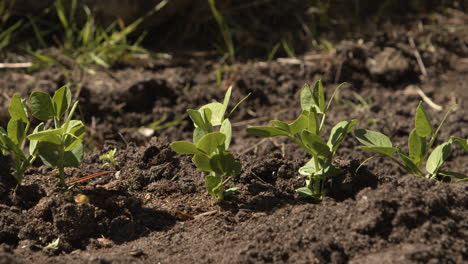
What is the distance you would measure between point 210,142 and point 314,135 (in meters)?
0.29

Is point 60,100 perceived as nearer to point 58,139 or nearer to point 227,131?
point 58,139

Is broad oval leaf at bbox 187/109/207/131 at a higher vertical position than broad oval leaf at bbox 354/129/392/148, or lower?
higher

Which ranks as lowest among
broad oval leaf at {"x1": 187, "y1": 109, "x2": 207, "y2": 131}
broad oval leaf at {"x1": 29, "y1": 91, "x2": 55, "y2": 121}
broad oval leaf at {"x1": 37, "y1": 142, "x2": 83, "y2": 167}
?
broad oval leaf at {"x1": 37, "y1": 142, "x2": 83, "y2": 167}

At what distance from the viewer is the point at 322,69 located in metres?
3.67

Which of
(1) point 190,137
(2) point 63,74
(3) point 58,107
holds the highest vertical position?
(3) point 58,107

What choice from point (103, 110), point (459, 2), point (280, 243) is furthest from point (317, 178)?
point (459, 2)

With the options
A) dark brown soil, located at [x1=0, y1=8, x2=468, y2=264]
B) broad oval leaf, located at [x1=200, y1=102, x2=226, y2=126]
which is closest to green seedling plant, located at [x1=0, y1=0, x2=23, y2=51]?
dark brown soil, located at [x1=0, y1=8, x2=468, y2=264]

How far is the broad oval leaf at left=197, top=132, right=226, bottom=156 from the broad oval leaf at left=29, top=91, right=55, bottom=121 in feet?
1.63

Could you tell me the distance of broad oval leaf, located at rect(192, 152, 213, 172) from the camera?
71.0 inches

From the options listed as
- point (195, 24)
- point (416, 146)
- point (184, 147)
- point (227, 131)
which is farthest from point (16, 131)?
point (195, 24)

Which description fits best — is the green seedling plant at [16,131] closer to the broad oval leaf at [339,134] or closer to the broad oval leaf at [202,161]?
the broad oval leaf at [202,161]

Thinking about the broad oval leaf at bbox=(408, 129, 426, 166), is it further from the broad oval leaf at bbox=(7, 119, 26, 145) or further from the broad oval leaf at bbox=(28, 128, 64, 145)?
the broad oval leaf at bbox=(7, 119, 26, 145)

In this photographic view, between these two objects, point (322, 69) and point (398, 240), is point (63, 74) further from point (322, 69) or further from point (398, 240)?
point (398, 240)

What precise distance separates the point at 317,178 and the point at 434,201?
0.35 m
